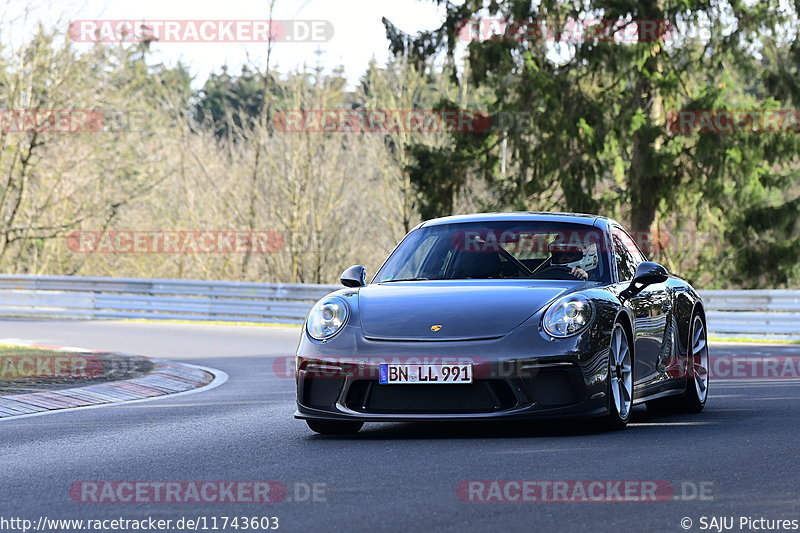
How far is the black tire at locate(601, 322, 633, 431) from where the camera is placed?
8266mm

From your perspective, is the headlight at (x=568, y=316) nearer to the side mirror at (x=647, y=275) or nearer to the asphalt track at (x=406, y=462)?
the asphalt track at (x=406, y=462)

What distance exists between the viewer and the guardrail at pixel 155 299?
26.1 metres

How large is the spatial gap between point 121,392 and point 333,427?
14.8ft

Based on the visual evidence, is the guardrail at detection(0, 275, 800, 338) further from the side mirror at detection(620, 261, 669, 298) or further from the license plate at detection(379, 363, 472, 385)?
the license plate at detection(379, 363, 472, 385)

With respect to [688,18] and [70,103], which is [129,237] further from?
[688,18]

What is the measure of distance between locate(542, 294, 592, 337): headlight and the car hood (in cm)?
9

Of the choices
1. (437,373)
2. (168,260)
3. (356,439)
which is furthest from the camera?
(168,260)

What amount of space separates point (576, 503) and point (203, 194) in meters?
34.0

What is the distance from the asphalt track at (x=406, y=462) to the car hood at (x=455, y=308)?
2.22 ft

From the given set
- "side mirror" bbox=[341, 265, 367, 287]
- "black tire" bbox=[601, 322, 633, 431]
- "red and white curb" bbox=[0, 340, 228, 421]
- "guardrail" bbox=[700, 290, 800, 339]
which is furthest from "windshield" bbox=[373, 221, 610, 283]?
"guardrail" bbox=[700, 290, 800, 339]

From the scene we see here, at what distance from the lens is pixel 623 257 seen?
31.8ft

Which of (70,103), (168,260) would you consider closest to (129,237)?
(168,260)

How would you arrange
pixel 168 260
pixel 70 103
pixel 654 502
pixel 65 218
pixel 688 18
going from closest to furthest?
pixel 654 502 → pixel 688 18 → pixel 70 103 → pixel 65 218 → pixel 168 260

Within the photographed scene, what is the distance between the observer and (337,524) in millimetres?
5488
